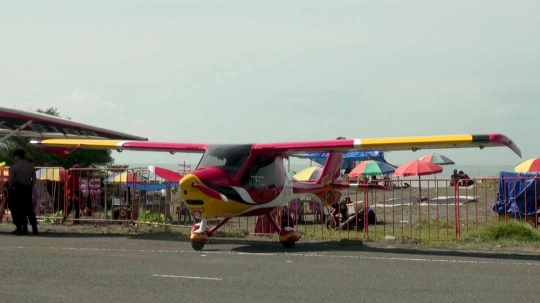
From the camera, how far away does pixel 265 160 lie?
49.3 ft

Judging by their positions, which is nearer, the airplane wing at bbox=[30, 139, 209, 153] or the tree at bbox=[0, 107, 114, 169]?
the airplane wing at bbox=[30, 139, 209, 153]

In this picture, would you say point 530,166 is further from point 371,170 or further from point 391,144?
point 391,144

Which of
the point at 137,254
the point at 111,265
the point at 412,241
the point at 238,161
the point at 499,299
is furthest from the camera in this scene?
the point at 412,241

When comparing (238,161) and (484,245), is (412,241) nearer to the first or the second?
(484,245)

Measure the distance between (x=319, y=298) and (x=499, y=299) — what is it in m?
2.05

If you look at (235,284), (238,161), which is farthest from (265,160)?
(235,284)

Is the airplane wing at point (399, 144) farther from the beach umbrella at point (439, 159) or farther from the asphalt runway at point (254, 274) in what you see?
the beach umbrella at point (439, 159)

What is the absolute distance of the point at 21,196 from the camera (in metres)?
17.3

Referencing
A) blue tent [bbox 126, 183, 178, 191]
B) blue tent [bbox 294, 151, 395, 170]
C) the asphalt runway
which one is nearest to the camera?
the asphalt runway

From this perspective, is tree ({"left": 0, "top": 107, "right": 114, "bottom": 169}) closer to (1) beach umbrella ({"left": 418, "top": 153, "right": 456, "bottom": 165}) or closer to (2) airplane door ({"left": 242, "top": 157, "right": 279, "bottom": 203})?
(1) beach umbrella ({"left": 418, "top": 153, "right": 456, "bottom": 165})

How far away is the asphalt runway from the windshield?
161 cm

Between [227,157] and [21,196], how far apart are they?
5.98m

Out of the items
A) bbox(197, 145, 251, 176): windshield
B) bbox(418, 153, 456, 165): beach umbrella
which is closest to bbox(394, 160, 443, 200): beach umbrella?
bbox(418, 153, 456, 165): beach umbrella

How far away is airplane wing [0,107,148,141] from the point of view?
65.9 ft
